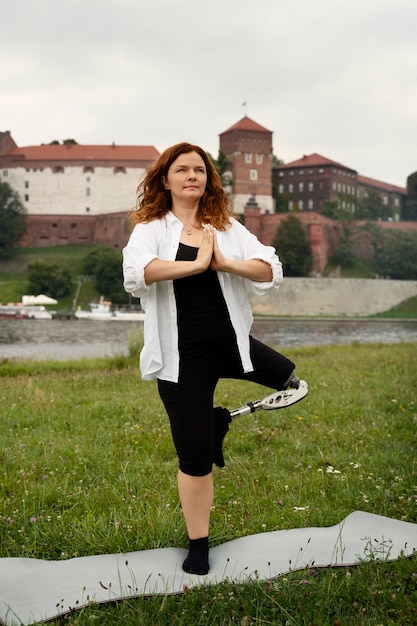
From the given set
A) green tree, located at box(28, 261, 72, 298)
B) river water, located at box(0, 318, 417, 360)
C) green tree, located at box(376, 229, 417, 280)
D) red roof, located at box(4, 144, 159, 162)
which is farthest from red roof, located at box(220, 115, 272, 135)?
river water, located at box(0, 318, 417, 360)

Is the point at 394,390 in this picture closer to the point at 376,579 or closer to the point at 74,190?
the point at 376,579

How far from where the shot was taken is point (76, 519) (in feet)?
9.81

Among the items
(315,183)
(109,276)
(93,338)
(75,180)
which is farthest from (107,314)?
(315,183)

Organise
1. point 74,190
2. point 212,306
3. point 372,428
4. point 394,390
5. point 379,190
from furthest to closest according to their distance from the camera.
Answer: point 379,190
point 74,190
point 394,390
point 372,428
point 212,306

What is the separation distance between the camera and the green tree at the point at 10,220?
210 feet

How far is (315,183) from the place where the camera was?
7462 centimetres

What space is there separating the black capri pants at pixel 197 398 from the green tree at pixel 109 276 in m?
48.3

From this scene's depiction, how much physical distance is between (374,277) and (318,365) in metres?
52.2

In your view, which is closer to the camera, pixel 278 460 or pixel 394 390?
pixel 278 460

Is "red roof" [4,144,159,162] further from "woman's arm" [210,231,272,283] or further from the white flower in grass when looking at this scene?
"woman's arm" [210,231,272,283]

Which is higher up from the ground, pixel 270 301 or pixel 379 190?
pixel 379 190

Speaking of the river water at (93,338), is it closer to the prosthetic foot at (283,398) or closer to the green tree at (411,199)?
the prosthetic foot at (283,398)

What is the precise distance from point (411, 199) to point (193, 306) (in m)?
81.4

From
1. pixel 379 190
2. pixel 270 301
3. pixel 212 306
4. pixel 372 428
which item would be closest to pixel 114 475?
pixel 212 306
